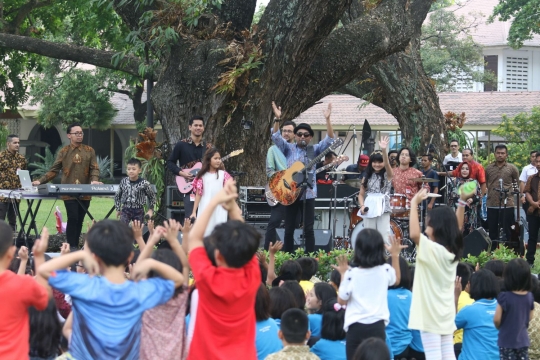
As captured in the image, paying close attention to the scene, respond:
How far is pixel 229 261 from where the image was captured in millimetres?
5066

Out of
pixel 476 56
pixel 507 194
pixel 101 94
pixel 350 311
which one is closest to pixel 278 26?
pixel 507 194

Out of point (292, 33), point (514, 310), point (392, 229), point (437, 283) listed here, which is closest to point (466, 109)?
point (292, 33)

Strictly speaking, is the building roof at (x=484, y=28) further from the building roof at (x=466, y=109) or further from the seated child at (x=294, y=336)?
the seated child at (x=294, y=336)

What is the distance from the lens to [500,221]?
47.6 feet

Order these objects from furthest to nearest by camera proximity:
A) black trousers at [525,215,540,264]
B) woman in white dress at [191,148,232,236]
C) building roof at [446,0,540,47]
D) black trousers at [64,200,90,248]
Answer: building roof at [446,0,540,47], black trousers at [525,215,540,264], black trousers at [64,200,90,248], woman in white dress at [191,148,232,236]

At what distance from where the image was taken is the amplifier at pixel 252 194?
13.5 metres

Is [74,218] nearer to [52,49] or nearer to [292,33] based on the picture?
[292,33]

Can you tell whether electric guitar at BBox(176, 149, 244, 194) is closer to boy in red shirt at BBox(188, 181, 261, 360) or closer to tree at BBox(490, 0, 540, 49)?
boy in red shirt at BBox(188, 181, 261, 360)

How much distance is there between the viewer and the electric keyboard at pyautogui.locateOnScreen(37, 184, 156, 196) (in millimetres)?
12062

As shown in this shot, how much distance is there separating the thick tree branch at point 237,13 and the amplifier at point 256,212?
8.81 feet

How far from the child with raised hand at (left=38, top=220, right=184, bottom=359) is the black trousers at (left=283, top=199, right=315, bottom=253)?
21.3 feet

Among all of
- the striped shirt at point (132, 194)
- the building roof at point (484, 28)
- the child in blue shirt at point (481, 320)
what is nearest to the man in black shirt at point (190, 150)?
the striped shirt at point (132, 194)

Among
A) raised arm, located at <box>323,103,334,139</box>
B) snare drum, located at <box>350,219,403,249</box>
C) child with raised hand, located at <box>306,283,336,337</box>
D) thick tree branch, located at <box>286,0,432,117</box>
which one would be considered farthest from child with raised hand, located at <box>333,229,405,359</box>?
thick tree branch, located at <box>286,0,432,117</box>

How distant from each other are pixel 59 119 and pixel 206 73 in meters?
21.2
